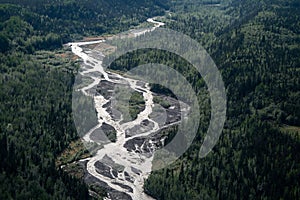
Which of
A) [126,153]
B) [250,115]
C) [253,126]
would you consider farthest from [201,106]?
[126,153]

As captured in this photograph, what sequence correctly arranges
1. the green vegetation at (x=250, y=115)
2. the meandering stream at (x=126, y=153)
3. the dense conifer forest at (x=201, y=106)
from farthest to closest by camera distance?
the meandering stream at (x=126, y=153)
the green vegetation at (x=250, y=115)
the dense conifer forest at (x=201, y=106)

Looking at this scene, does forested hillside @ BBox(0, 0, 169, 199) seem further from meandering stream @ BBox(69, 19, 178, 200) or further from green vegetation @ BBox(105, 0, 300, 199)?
green vegetation @ BBox(105, 0, 300, 199)

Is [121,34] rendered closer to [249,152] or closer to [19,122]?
[19,122]

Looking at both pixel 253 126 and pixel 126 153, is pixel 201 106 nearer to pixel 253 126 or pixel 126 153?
pixel 253 126

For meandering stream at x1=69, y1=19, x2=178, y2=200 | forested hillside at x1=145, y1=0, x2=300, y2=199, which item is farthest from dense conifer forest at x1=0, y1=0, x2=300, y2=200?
meandering stream at x1=69, y1=19, x2=178, y2=200

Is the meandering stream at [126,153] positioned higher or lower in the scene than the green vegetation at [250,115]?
lower

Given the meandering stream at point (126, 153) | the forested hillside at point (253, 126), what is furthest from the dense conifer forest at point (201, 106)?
the meandering stream at point (126, 153)

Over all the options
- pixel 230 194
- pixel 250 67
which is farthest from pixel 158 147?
pixel 250 67

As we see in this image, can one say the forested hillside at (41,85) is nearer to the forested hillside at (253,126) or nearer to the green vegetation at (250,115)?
the green vegetation at (250,115)
